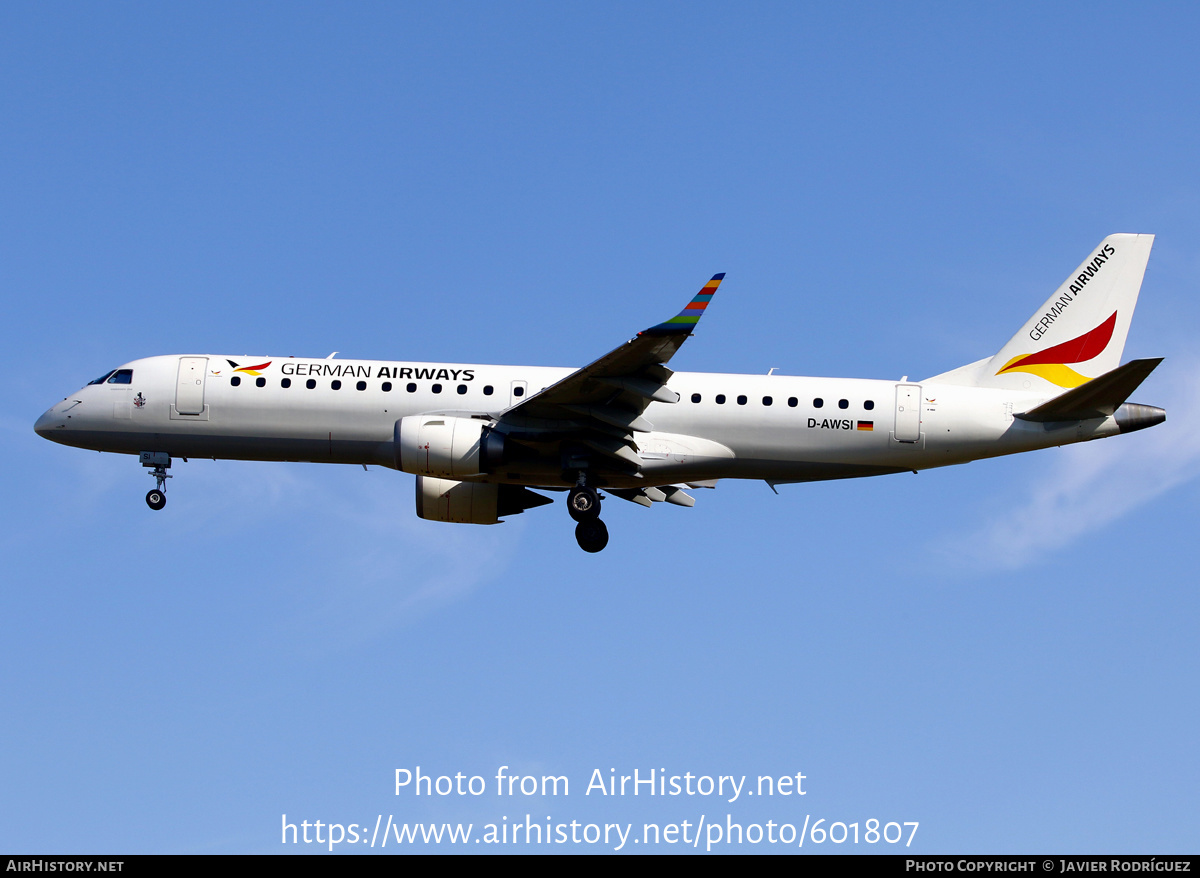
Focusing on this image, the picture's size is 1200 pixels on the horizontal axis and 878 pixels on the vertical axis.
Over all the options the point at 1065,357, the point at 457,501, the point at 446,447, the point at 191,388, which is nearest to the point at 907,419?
the point at 1065,357

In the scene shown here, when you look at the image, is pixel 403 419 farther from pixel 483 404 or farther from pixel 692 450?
pixel 692 450

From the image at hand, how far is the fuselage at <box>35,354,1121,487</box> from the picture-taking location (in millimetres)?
31656

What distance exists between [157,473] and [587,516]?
10690mm

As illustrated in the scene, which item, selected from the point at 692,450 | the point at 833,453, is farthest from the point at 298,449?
the point at 833,453

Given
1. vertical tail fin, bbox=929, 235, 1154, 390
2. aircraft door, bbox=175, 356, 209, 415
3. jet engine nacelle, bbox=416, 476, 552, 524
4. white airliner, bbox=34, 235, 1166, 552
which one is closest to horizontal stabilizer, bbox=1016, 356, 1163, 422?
white airliner, bbox=34, 235, 1166, 552

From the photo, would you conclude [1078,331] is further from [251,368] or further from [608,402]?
[251,368]

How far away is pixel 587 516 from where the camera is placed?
31703mm

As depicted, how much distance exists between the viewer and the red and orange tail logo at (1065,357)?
33.1 meters

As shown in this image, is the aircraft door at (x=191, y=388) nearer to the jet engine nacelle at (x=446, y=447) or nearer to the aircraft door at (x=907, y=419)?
the jet engine nacelle at (x=446, y=447)

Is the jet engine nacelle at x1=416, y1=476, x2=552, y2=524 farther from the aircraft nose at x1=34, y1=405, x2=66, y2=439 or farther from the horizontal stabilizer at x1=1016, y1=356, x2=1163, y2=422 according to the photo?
the horizontal stabilizer at x1=1016, y1=356, x2=1163, y2=422

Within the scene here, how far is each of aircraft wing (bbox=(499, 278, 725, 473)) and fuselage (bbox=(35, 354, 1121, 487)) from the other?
94 cm

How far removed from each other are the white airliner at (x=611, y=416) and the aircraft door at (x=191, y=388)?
34mm

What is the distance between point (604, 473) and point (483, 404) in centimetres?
327

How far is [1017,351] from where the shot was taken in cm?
3338
